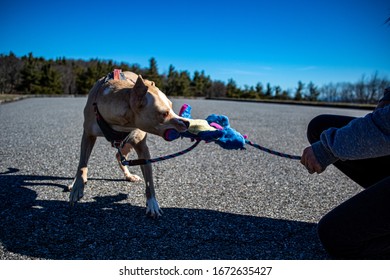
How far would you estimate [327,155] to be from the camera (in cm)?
186

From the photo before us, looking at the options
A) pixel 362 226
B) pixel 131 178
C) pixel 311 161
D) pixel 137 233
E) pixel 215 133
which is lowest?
pixel 137 233

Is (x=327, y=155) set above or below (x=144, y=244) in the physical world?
above

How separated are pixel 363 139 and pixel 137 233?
160 centimetres

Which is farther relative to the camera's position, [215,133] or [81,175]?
[81,175]

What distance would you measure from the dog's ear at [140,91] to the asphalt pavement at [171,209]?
3.09ft

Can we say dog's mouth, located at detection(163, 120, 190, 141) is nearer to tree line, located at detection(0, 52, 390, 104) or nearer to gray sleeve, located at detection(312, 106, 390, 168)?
gray sleeve, located at detection(312, 106, 390, 168)

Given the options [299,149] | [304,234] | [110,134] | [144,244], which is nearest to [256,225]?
[304,234]

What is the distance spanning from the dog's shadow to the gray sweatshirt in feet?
2.55

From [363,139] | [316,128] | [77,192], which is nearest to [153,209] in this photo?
[77,192]

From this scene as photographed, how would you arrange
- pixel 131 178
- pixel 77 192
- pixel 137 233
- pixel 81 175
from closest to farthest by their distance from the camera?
pixel 137 233 → pixel 77 192 → pixel 81 175 → pixel 131 178

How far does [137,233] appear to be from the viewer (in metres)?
2.34

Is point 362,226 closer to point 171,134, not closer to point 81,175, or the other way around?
point 171,134
